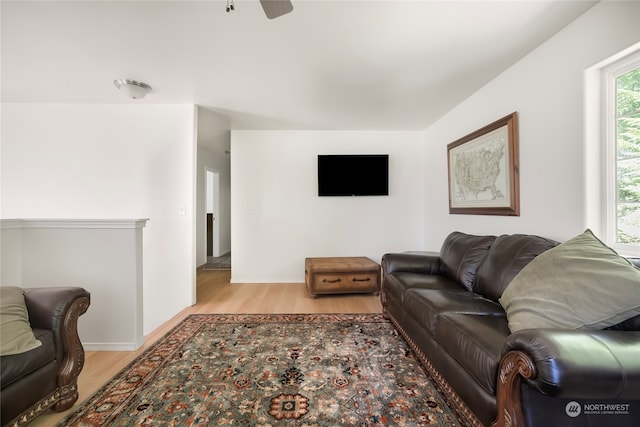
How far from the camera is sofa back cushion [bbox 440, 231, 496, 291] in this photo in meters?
2.06

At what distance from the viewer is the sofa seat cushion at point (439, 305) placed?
1552 millimetres

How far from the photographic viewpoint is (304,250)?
3873 mm

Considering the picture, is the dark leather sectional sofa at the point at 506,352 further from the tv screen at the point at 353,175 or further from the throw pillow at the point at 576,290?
the tv screen at the point at 353,175

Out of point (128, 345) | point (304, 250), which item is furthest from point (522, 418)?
point (304, 250)

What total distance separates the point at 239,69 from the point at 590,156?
8.83ft

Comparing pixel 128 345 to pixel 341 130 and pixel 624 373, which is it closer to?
pixel 624 373

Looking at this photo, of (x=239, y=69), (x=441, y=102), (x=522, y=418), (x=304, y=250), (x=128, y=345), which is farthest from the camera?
(x=304, y=250)

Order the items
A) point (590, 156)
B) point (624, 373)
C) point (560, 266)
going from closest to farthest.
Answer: point (624, 373) < point (560, 266) < point (590, 156)

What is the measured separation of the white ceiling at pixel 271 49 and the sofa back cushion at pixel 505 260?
1.46m

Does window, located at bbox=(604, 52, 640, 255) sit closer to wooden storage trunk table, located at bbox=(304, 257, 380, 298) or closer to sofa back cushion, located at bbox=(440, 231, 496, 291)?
sofa back cushion, located at bbox=(440, 231, 496, 291)

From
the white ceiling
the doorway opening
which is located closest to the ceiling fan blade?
the white ceiling

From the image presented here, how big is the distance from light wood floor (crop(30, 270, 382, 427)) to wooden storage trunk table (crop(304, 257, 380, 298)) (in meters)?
0.12

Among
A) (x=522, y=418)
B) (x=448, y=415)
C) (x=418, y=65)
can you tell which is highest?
(x=418, y=65)

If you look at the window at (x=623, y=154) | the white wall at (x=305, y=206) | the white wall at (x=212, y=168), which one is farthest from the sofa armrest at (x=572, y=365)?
the white wall at (x=212, y=168)
